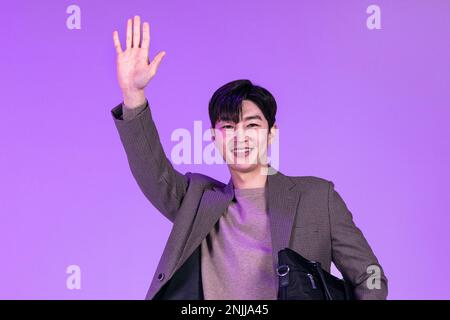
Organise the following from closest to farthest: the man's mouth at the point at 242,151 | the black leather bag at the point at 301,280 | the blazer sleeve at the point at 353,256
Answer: the black leather bag at the point at 301,280 → the blazer sleeve at the point at 353,256 → the man's mouth at the point at 242,151

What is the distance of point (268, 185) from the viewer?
1823mm

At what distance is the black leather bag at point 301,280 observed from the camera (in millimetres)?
1534

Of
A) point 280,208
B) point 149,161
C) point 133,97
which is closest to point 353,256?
point 280,208

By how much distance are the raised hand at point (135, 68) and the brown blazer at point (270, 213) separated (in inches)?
1.7

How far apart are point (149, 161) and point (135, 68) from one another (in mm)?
219

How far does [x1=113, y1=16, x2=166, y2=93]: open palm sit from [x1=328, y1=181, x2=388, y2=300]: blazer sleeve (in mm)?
525

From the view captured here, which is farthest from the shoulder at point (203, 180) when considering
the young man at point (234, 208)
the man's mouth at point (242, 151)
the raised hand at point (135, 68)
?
the raised hand at point (135, 68)

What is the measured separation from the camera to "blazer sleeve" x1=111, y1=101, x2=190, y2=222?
5.59ft

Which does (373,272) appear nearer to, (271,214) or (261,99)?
(271,214)

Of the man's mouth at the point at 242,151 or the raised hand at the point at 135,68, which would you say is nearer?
the raised hand at the point at 135,68

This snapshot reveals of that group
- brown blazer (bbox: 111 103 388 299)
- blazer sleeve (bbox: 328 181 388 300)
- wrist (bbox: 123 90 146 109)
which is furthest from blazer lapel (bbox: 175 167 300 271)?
wrist (bbox: 123 90 146 109)

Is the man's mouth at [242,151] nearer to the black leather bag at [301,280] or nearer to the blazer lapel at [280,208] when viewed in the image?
the blazer lapel at [280,208]

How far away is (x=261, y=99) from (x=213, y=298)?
0.52 metres

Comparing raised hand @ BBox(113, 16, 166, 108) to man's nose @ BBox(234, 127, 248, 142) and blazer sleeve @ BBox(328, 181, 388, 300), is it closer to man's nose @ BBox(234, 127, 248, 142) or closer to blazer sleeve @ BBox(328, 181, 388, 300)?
man's nose @ BBox(234, 127, 248, 142)
